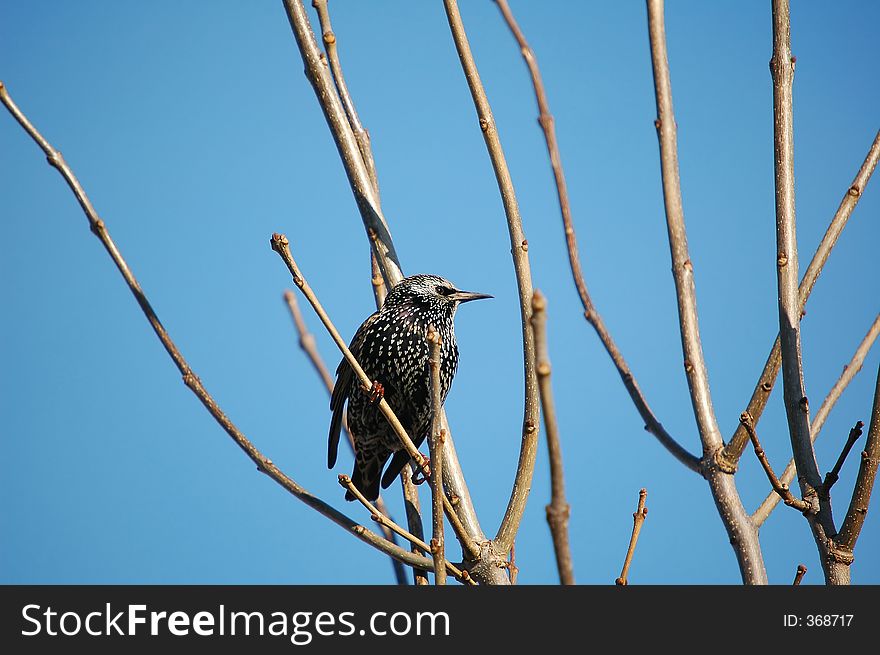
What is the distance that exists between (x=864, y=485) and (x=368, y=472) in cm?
284

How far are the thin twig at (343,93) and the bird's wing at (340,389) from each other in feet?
3.30

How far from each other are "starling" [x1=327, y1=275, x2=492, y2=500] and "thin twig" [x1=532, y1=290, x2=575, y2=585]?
2.74m

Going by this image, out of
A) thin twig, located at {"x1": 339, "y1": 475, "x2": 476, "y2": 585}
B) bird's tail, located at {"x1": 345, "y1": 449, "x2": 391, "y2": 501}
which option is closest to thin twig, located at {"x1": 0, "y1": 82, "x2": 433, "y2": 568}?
thin twig, located at {"x1": 339, "y1": 475, "x2": 476, "y2": 585}

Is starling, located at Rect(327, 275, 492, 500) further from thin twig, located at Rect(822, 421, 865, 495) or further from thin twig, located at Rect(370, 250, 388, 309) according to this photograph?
thin twig, located at Rect(822, 421, 865, 495)

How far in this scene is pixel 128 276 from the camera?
2.67 meters

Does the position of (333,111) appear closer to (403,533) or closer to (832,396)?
(403,533)

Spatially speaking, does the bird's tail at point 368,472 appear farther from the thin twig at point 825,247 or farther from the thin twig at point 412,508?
the thin twig at point 825,247

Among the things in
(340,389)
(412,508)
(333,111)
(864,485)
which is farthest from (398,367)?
(864,485)

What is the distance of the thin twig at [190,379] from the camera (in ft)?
8.37

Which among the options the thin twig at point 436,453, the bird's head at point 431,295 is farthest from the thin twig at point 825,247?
the bird's head at point 431,295

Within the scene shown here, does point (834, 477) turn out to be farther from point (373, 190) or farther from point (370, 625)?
point (373, 190)

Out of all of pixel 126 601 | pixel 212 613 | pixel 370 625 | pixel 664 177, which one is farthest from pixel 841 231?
pixel 126 601

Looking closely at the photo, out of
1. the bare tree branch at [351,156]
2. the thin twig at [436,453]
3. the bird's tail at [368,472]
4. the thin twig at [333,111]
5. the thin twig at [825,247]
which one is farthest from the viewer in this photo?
the bird's tail at [368,472]

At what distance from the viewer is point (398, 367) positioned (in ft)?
13.8
